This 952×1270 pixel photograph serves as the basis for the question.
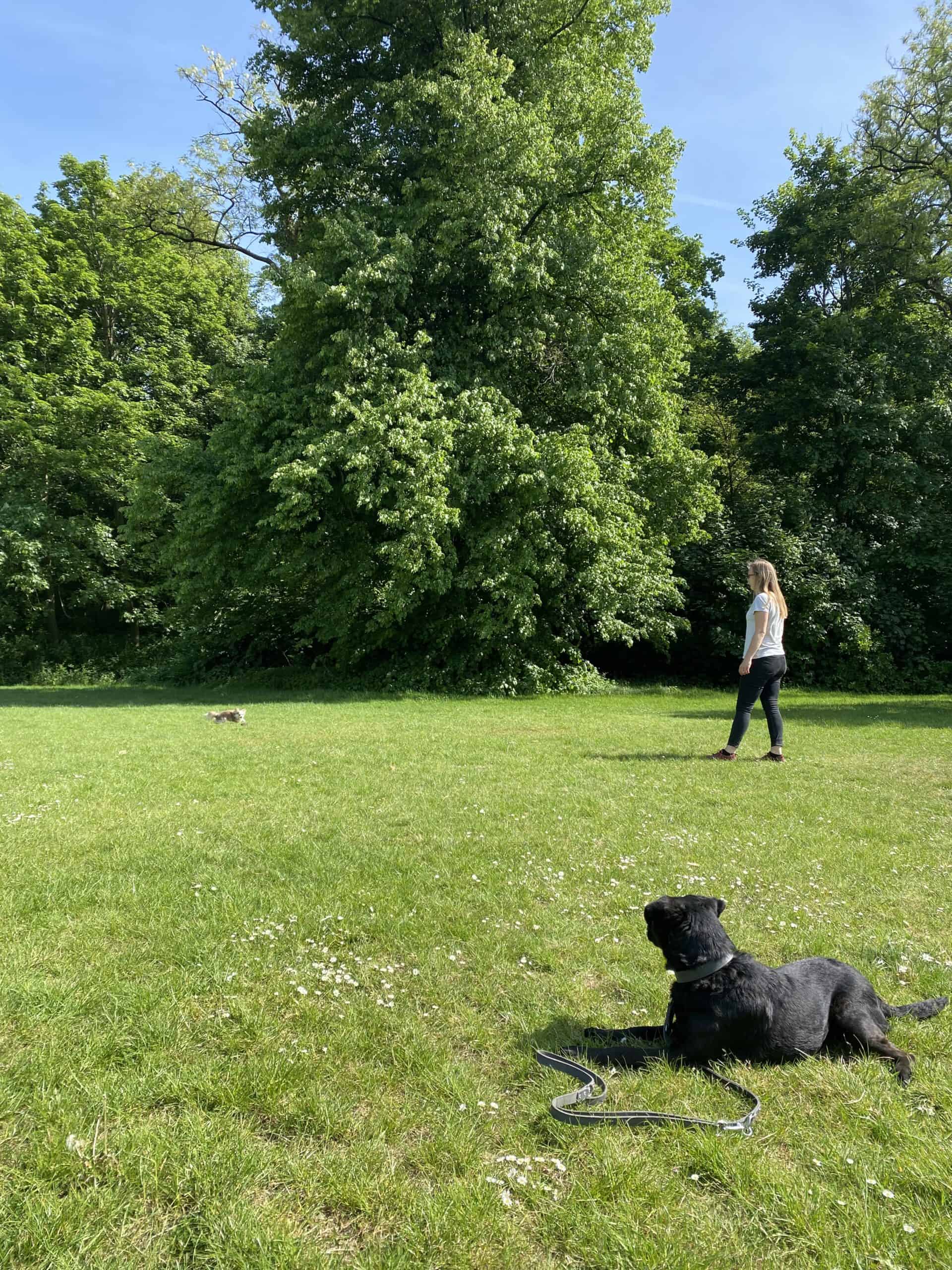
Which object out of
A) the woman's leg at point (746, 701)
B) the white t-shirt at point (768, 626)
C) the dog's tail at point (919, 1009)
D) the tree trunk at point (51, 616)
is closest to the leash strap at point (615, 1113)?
the dog's tail at point (919, 1009)

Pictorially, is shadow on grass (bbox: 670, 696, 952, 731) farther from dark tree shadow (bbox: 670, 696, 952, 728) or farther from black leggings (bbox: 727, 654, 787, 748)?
black leggings (bbox: 727, 654, 787, 748)

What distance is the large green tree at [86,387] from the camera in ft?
85.8

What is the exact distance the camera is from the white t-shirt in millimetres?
9188

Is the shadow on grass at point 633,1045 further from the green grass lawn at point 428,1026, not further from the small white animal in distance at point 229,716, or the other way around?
the small white animal in distance at point 229,716

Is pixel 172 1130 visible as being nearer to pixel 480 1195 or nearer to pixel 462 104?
pixel 480 1195

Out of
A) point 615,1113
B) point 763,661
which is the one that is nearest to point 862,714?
point 763,661

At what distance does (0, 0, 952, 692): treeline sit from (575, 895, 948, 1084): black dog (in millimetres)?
13435

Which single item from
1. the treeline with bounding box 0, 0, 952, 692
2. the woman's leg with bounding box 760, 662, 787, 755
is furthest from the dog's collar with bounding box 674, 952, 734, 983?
the treeline with bounding box 0, 0, 952, 692

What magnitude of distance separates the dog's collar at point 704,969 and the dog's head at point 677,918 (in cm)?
11

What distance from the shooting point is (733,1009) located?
9.48ft

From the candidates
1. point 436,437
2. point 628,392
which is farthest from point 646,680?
point 436,437

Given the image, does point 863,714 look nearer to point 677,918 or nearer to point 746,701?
point 746,701

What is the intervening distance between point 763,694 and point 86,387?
93.2 ft

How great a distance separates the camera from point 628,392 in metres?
18.8
